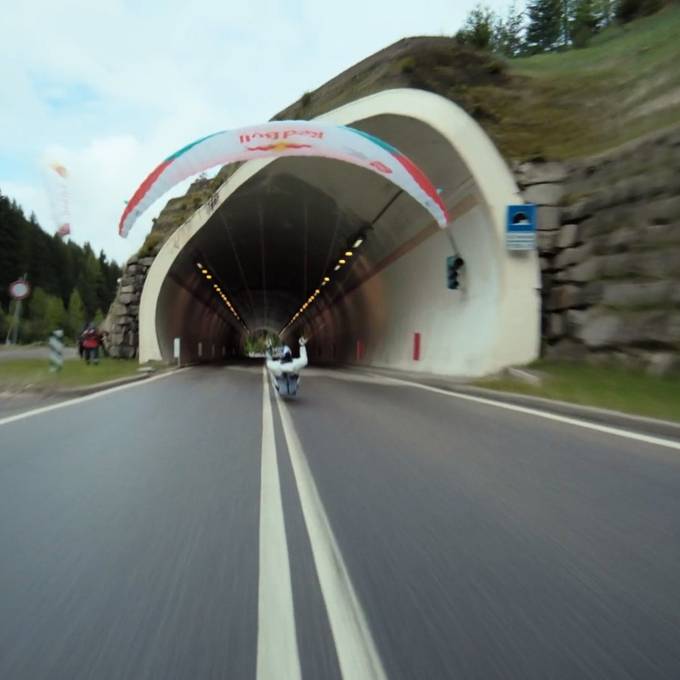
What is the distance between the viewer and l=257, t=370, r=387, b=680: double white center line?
233 cm

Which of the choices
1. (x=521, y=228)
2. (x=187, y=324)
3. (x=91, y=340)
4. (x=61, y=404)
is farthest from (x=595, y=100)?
(x=187, y=324)

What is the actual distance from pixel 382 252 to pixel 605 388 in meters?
15.7

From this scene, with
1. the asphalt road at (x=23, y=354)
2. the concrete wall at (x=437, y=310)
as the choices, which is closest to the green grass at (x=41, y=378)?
the asphalt road at (x=23, y=354)

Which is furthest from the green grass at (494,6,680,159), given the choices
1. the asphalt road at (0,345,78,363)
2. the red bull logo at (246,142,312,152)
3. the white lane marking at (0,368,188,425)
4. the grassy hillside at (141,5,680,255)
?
the asphalt road at (0,345,78,363)

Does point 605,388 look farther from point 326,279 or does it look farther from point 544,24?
point 544,24

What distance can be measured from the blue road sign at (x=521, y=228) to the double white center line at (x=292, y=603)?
12564 millimetres

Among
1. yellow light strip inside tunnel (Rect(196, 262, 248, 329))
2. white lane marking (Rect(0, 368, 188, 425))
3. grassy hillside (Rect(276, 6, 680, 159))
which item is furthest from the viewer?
yellow light strip inside tunnel (Rect(196, 262, 248, 329))

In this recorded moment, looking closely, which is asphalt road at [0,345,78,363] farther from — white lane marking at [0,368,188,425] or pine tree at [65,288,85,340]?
pine tree at [65,288,85,340]

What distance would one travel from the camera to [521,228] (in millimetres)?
16172

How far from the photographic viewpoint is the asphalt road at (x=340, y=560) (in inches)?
94.4

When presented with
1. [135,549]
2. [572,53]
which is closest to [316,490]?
[135,549]

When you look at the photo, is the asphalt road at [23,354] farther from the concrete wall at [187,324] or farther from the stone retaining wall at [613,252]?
the stone retaining wall at [613,252]

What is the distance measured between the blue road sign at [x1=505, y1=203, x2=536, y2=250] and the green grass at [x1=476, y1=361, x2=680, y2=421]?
311 centimetres

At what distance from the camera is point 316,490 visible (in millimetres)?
5160
